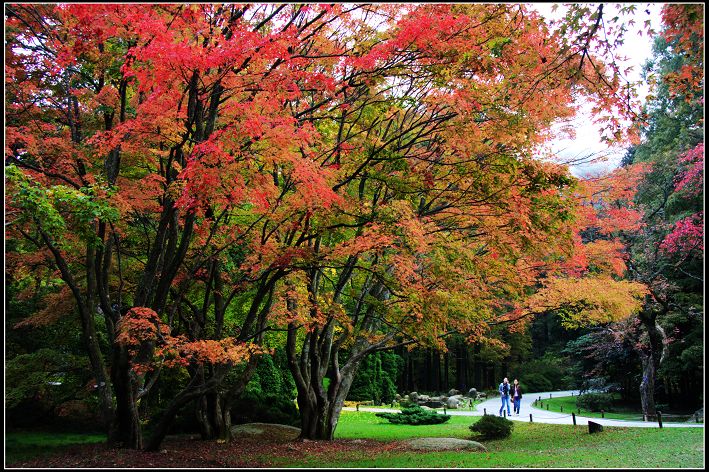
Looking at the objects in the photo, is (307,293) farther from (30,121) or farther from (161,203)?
(30,121)

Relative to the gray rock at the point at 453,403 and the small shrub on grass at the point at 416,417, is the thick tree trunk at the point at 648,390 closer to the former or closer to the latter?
the small shrub on grass at the point at 416,417

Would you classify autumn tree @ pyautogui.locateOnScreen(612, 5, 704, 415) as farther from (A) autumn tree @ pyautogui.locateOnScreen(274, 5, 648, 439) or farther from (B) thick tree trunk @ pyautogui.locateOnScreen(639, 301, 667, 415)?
(A) autumn tree @ pyautogui.locateOnScreen(274, 5, 648, 439)

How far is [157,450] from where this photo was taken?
1013 cm

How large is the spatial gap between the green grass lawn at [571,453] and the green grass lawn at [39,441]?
6645 millimetres

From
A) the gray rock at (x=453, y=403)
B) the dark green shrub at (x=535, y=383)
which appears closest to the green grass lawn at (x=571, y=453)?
the gray rock at (x=453, y=403)

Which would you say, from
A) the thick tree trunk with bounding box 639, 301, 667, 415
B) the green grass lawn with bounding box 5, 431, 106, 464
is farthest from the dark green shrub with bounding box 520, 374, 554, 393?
the green grass lawn with bounding box 5, 431, 106, 464

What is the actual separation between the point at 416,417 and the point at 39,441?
1402 centimetres

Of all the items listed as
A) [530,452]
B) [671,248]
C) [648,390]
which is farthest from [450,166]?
[648,390]

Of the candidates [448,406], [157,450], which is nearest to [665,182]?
[448,406]

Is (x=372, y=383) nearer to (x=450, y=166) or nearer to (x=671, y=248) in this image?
(x=671, y=248)

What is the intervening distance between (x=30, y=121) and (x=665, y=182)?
25.6m

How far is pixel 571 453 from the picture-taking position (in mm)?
11141

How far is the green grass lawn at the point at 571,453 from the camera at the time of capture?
9.67 meters

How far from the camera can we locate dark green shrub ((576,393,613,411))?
26000 mm
